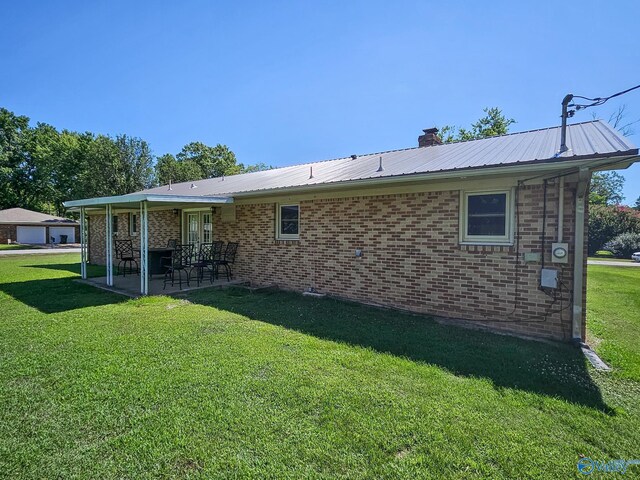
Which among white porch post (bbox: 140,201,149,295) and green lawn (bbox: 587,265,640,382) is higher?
white porch post (bbox: 140,201,149,295)

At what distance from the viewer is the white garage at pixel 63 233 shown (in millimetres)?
37381

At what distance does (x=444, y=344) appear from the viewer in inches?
192

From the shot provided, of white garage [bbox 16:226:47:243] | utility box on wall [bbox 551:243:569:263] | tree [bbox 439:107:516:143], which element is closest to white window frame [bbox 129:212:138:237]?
utility box on wall [bbox 551:243:569:263]

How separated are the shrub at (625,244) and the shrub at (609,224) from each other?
190 cm

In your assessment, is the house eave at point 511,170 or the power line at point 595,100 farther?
the power line at point 595,100

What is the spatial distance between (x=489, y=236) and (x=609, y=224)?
3514 cm

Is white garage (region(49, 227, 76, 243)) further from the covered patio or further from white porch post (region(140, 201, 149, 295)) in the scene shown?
white porch post (region(140, 201, 149, 295))

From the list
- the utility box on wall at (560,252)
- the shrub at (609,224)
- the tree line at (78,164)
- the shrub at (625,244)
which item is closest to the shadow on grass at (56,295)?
the utility box on wall at (560,252)

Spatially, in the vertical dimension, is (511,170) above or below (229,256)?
above

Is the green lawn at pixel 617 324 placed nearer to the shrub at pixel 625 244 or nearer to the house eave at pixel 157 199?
the house eave at pixel 157 199

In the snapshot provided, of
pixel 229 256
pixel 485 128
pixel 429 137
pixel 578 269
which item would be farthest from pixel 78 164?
pixel 578 269

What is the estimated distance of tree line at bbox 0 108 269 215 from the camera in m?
29.1

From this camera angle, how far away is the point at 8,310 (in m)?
6.68

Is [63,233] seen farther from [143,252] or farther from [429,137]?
[429,137]
